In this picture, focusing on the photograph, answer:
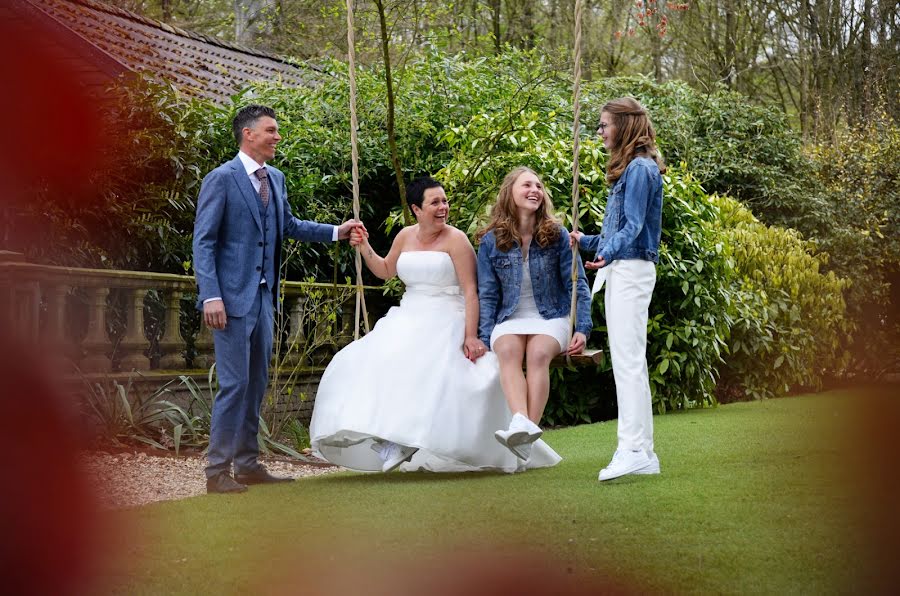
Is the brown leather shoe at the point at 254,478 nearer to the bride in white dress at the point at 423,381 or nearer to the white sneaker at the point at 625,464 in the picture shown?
the bride in white dress at the point at 423,381

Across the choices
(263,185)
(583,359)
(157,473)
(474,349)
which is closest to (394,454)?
(474,349)

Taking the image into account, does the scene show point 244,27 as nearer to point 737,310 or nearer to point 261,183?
point 737,310

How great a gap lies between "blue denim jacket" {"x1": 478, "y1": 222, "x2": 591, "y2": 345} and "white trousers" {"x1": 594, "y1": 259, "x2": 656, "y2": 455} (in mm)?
572

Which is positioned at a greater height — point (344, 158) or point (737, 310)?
point (344, 158)

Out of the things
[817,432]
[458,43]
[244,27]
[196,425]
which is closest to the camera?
[817,432]

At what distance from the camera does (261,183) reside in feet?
16.6

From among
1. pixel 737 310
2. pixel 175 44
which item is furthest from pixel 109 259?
pixel 175 44

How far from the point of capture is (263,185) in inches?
200

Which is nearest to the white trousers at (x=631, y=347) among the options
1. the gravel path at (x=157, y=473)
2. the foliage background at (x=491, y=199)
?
the gravel path at (x=157, y=473)

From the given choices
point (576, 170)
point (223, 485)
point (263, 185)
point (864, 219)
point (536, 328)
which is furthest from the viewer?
point (864, 219)

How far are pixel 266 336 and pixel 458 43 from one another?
50.6 feet

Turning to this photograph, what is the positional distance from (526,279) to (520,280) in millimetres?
34

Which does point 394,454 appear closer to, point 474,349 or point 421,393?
point 421,393

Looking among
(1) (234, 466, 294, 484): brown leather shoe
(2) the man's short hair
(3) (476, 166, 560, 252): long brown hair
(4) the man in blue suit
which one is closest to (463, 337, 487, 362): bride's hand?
(3) (476, 166, 560, 252): long brown hair
